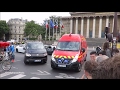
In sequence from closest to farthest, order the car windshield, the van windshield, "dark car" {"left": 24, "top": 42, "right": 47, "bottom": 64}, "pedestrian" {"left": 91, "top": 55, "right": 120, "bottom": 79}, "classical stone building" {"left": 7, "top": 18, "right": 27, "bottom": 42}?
1. "pedestrian" {"left": 91, "top": 55, "right": 120, "bottom": 79}
2. the van windshield
3. "dark car" {"left": 24, "top": 42, "right": 47, "bottom": 64}
4. the car windshield
5. "classical stone building" {"left": 7, "top": 18, "right": 27, "bottom": 42}

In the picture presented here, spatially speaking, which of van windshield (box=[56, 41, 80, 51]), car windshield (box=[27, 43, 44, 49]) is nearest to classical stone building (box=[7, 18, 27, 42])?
car windshield (box=[27, 43, 44, 49])

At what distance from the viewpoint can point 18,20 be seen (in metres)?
105

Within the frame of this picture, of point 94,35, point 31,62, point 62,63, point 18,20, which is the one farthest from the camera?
point 18,20

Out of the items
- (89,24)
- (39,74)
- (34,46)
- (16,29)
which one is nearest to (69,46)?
(39,74)

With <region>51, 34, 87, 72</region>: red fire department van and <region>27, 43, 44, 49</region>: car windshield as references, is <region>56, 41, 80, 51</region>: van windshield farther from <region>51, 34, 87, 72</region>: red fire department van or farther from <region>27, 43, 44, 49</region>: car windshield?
<region>27, 43, 44, 49</region>: car windshield

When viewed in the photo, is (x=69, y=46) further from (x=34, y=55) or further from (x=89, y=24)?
(x=89, y=24)

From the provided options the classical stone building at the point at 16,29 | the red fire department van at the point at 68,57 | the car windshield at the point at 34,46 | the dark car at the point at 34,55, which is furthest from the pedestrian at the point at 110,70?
the classical stone building at the point at 16,29

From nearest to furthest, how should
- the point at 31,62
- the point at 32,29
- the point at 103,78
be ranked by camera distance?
1. the point at 103,78
2. the point at 31,62
3. the point at 32,29

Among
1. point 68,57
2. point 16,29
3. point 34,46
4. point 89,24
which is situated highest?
point 89,24

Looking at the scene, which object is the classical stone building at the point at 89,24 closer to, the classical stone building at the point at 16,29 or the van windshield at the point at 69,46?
the classical stone building at the point at 16,29

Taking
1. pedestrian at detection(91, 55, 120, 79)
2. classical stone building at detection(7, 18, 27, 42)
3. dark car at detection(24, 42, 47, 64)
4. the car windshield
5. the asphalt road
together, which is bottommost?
the asphalt road
